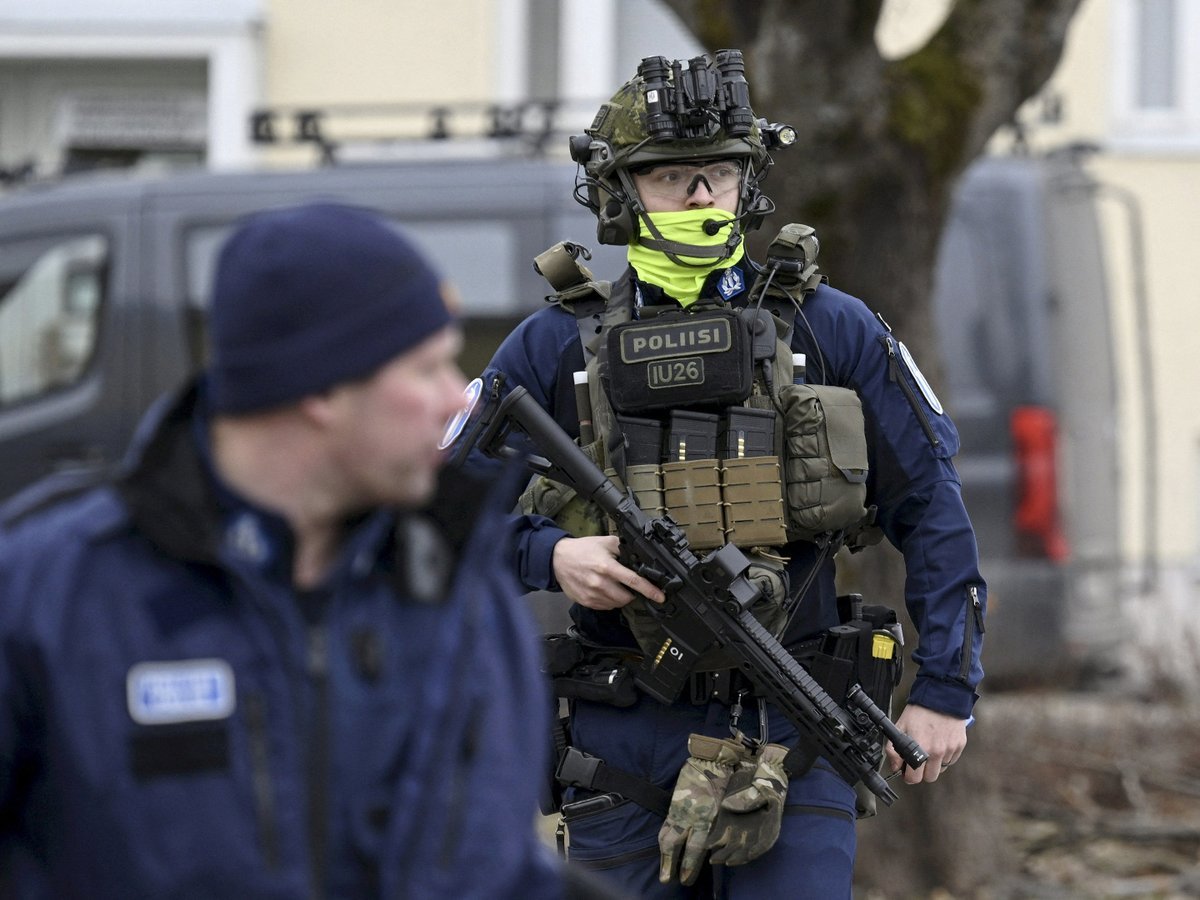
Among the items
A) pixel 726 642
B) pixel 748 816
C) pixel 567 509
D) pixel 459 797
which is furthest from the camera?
pixel 567 509

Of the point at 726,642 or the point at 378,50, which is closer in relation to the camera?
the point at 726,642

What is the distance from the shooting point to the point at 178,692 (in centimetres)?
164

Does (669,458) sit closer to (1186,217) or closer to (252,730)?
(252,730)

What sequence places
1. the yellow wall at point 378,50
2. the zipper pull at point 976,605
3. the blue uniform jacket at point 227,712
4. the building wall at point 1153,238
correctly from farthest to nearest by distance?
the yellow wall at point 378,50 → the building wall at point 1153,238 → the zipper pull at point 976,605 → the blue uniform jacket at point 227,712

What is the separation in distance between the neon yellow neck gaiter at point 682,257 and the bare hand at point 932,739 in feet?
2.86

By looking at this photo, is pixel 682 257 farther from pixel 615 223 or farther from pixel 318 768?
pixel 318 768

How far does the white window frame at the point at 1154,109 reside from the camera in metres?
10.8

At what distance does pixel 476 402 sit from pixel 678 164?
58cm

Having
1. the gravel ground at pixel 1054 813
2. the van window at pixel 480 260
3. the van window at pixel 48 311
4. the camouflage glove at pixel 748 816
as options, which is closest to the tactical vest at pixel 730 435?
the camouflage glove at pixel 748 816

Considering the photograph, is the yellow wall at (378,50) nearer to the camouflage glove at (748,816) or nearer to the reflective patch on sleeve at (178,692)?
the camouflage glove at (748,816)

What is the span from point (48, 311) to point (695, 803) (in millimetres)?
5780

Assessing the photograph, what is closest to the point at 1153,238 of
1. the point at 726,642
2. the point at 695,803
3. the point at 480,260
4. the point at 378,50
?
the point at 378,50

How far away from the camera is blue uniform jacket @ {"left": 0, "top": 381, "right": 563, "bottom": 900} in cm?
162

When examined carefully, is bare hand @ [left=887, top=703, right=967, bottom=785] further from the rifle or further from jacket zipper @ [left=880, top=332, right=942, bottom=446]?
jacket zipper @ [left=880, top=332, right=942, bottom=446]
